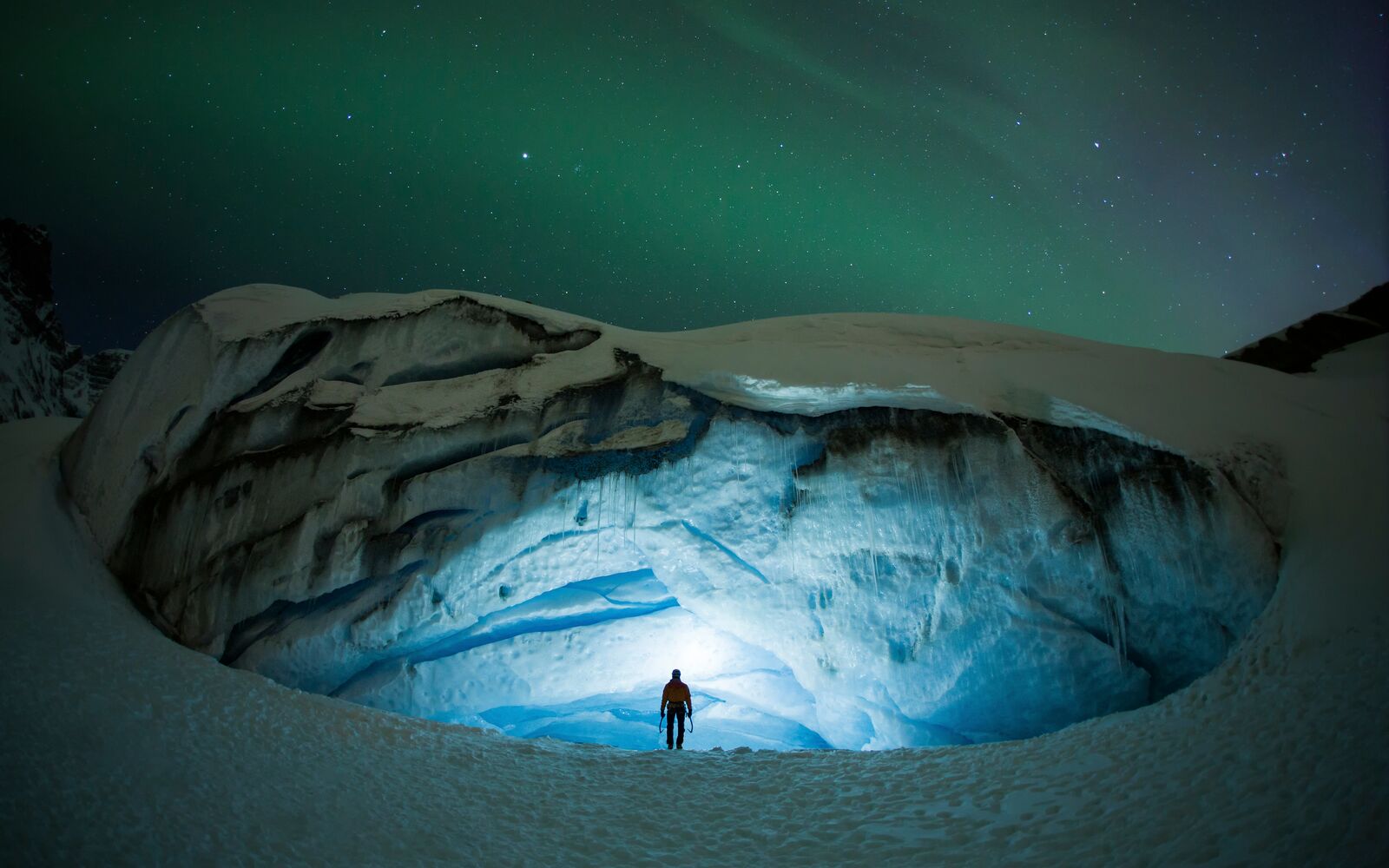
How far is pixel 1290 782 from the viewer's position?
595 centimetres

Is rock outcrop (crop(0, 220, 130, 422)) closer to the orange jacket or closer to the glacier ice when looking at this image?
the glacier ice

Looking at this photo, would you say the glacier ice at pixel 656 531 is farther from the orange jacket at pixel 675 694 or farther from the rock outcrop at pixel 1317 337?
the rock outcrop at pixel 1317 337

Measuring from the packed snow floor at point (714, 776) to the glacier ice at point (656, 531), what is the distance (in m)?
1.73

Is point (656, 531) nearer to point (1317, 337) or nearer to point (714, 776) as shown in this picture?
point (714, 776)

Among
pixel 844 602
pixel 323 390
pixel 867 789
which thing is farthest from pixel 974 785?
pixel 323 390

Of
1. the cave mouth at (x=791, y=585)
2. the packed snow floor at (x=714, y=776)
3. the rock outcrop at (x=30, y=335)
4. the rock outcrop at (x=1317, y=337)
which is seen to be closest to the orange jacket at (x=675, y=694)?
the cave mouth at (x=791, y=585)

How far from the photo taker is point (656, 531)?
1206 centimetres

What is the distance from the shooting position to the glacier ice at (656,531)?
10258 mm

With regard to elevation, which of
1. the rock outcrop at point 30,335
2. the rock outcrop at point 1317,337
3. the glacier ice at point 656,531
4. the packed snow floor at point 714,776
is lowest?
the packed snow floor at point 714,776

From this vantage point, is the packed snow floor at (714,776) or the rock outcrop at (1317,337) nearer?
the packed snow floor at (714,776)

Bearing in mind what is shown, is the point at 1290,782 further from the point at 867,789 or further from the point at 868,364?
the point at 868,364

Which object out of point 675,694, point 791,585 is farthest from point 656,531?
point 675,694

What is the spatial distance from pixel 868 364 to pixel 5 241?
38985mm

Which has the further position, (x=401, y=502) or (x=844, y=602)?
(x=401, y=502)
